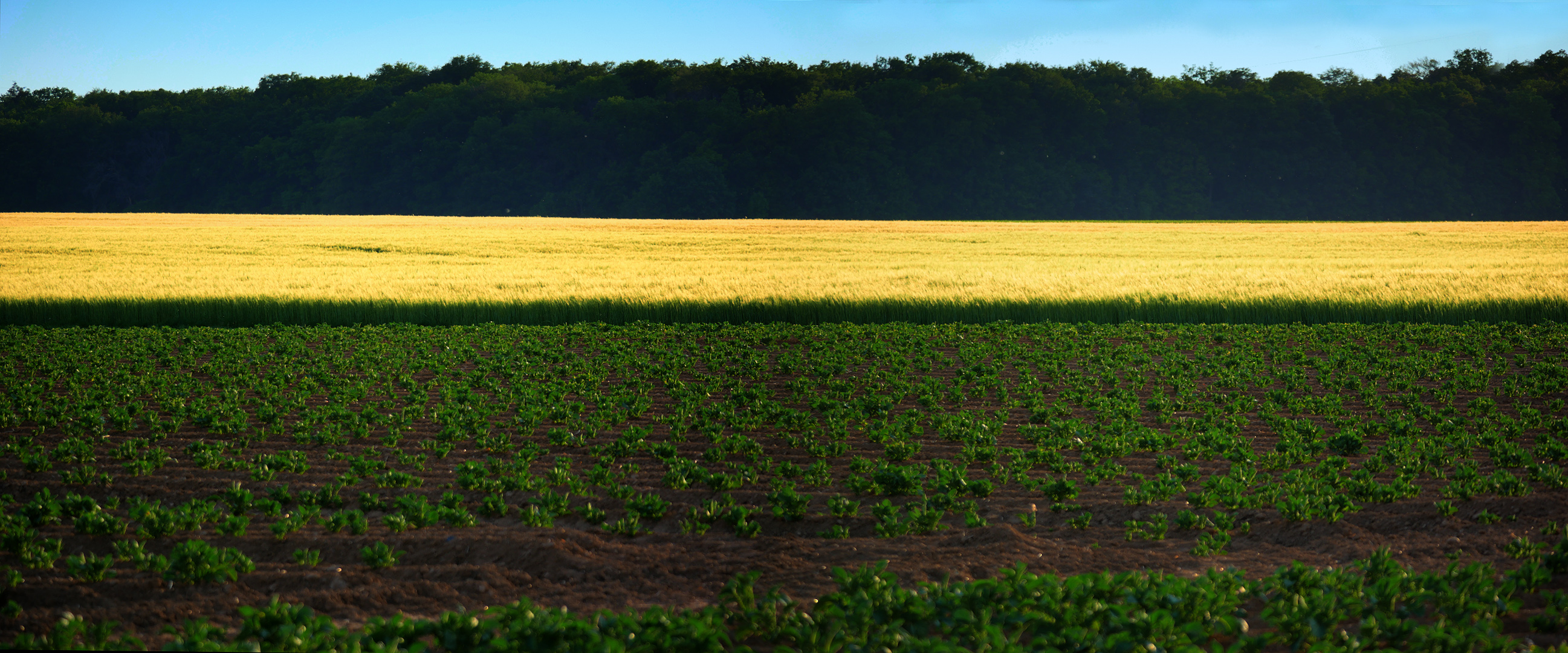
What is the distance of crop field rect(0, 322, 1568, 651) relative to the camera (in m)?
4.59

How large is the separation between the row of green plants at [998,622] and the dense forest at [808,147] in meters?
74.1

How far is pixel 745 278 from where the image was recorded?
917 inches

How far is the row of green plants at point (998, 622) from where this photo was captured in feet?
14.1

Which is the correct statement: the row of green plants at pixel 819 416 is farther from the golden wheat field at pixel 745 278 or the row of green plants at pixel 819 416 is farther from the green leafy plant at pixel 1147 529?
the golden wheat field at pixel 745 278

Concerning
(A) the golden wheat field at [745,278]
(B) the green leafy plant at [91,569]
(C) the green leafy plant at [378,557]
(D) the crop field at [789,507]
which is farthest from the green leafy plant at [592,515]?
(A) the golden wheat field at [745,278]

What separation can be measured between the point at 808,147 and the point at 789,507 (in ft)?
257

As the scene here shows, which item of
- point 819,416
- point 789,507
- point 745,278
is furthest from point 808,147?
point 789,507

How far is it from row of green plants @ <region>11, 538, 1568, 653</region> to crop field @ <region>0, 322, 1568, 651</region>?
0.07ft

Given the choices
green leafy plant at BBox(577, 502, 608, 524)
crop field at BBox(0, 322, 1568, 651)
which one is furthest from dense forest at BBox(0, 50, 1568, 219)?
green leafy plant at BBox(577, 502, 608, 524)

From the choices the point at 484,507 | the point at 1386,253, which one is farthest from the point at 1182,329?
the point at 1386,253

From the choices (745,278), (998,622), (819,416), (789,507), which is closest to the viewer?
(998,622)

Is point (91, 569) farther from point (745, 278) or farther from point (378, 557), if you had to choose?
point (745, 278)

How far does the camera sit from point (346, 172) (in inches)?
3260

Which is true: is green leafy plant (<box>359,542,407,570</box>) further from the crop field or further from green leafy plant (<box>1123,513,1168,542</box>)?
green leafy plant (<box>1123,513,1168,542</box>)
